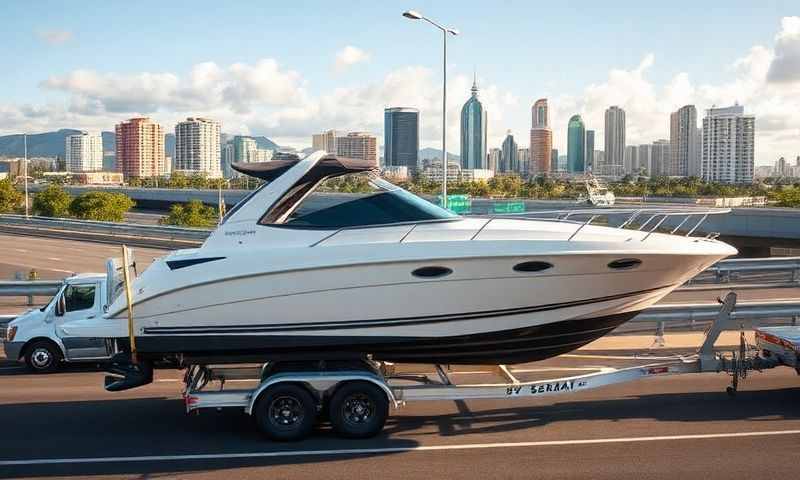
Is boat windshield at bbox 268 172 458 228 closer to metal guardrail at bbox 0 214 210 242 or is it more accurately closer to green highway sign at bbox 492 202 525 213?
green highway sign at bbox 492 202 525 213

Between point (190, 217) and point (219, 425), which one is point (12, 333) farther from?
point (190, 217)

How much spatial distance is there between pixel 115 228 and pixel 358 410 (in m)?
31.4

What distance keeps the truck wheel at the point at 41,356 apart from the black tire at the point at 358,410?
593 centimetres

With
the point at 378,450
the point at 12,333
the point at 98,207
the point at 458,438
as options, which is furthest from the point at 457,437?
the point at 98,207

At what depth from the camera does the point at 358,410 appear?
27.8 ft

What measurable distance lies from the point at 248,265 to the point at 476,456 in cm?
306

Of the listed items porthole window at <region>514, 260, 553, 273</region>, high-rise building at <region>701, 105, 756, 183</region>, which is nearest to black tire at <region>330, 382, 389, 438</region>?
porthole window at <region>514, 260, 553, 273</region>

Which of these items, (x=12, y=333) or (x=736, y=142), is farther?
(x=736, y=142)

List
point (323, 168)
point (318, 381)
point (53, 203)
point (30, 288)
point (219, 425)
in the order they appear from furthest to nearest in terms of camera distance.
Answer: point (53, 203) < point (30, 288) < point (323, 168) < point (219, 425) < point (318, 381)

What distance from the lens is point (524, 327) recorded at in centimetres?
864

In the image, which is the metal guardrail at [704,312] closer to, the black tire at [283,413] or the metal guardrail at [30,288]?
the black tire at [283,413]

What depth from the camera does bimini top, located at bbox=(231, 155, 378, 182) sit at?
941cm

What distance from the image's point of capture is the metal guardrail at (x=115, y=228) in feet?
111

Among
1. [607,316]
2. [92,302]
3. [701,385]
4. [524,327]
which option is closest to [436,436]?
[524,327]
